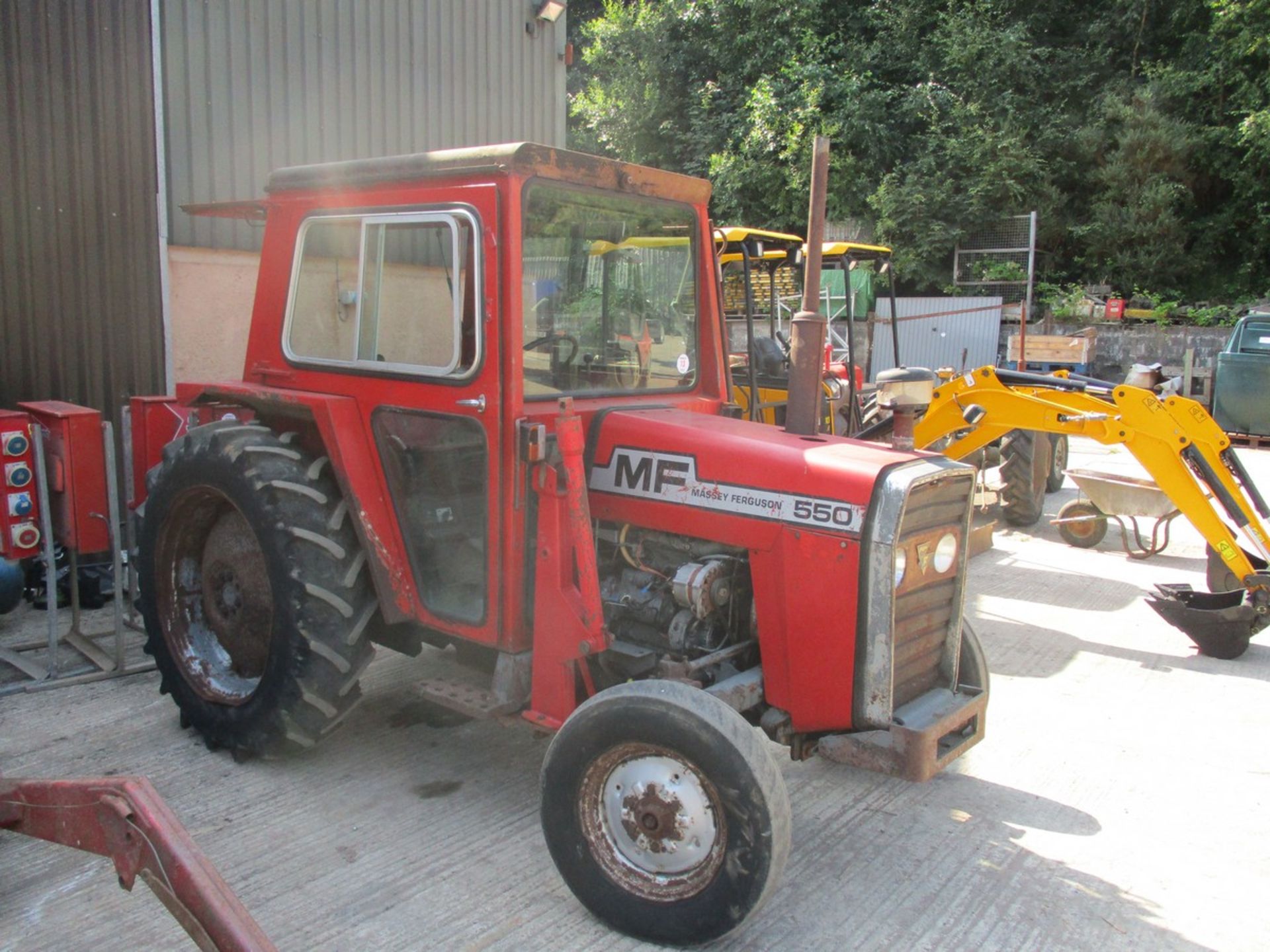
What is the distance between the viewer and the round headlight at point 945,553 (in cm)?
319

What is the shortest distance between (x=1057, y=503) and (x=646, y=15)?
702 inches

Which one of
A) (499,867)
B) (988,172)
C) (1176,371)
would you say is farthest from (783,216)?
(499,867)

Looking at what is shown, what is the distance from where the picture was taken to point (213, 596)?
13.3ft

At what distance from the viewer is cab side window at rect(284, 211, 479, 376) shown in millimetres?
3268

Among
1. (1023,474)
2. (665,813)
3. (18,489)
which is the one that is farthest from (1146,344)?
(18,489)

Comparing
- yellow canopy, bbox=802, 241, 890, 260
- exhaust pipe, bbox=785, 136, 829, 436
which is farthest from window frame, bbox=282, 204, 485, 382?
yellow canopy, bbox=802, 241, 890, 260

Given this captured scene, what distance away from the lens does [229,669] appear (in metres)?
4.00

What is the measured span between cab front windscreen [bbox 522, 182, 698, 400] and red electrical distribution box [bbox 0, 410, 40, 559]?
2811mm

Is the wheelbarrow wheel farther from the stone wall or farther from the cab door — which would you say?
the stone wall

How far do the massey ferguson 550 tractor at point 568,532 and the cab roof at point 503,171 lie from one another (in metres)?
0.01

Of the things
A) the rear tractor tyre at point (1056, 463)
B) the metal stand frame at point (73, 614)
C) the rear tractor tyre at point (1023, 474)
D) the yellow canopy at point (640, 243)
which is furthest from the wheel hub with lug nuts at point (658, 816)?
the rear tractor tyre at point (1056, 463)

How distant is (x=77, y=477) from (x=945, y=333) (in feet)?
56.7

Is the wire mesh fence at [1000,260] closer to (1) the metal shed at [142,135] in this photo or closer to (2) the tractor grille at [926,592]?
(1) the metal shed at [142,135]

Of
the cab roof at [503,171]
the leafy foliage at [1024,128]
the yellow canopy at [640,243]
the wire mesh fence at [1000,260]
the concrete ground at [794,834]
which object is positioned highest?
the leafy foliage at [1024,128]
